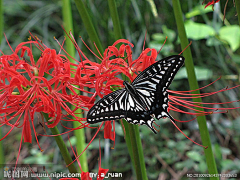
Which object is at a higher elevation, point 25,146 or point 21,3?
point 21,3

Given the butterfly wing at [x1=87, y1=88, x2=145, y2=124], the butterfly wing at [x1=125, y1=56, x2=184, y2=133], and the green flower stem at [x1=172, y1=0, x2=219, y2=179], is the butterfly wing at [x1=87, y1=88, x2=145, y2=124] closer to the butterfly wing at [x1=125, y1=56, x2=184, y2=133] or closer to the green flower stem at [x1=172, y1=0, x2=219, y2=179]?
the butterfly wing at [x1=125, y1=56, x2=184, y2=133]

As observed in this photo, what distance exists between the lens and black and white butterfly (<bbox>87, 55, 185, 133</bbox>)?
0.46 meters

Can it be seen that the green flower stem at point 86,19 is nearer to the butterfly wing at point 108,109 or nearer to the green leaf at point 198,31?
the butterfly wing at point 108,109

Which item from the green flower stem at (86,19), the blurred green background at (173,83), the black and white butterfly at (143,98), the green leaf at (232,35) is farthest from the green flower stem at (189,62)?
the blurred green background at (173,83)

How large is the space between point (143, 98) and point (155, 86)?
0.12 feet

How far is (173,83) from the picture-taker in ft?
5.83

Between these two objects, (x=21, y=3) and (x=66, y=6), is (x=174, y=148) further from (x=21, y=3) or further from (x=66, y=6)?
(x=21, y=3)

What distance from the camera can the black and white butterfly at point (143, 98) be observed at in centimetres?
46

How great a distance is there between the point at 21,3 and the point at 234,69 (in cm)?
176

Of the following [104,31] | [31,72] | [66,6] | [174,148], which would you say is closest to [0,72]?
[31,72]

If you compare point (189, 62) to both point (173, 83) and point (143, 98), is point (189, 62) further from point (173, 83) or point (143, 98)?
point (173, 83)

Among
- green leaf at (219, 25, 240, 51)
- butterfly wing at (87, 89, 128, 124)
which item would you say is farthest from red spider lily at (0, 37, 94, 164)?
green leaf at (219, 25, 240, 51)

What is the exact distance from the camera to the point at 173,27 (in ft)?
6.28

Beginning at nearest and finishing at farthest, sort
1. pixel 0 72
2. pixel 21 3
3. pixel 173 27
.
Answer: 1. pixel 0 72
2. pixel 173 27
3. pixel 21 3
